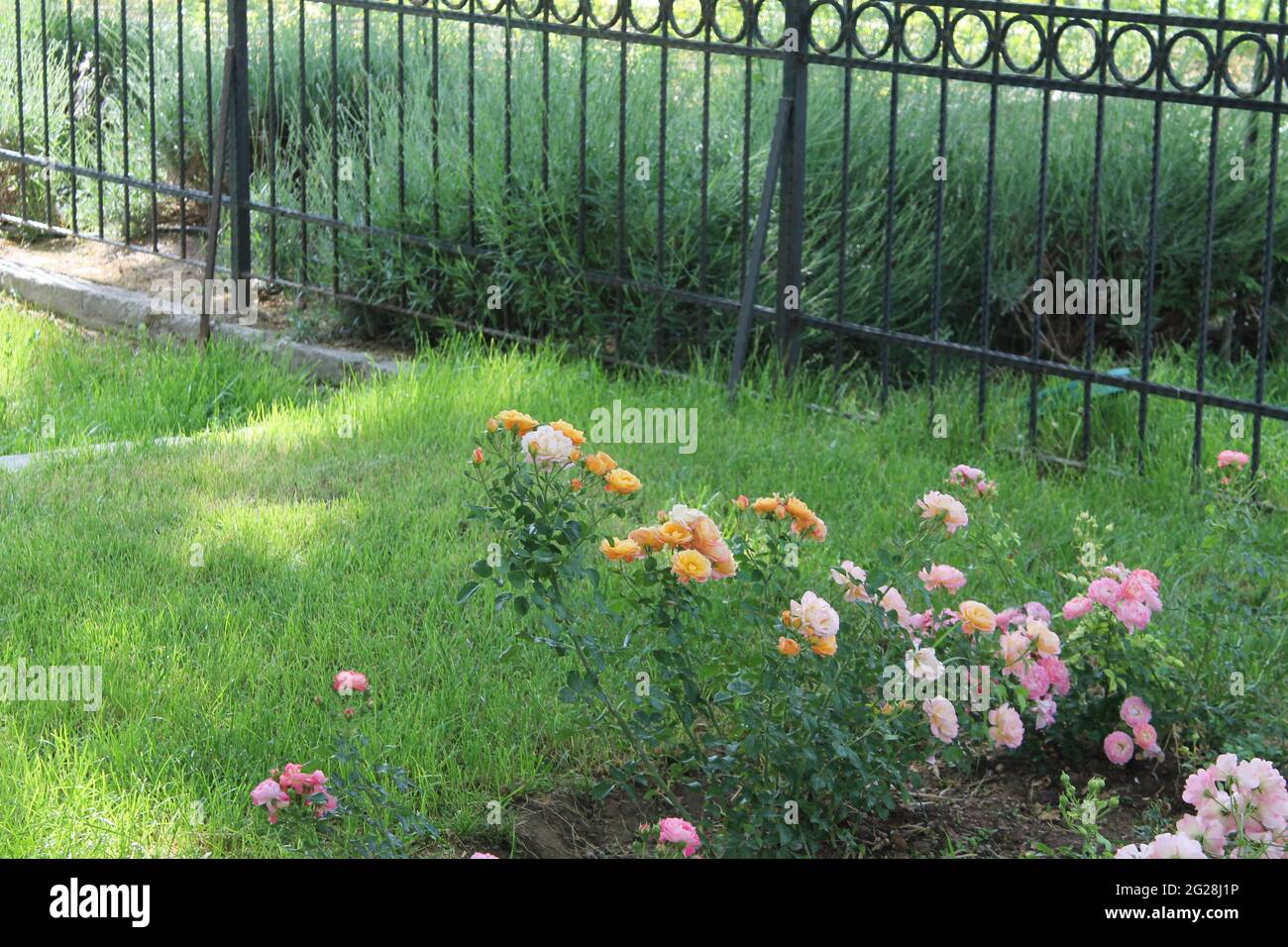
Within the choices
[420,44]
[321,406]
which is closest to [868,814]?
[321,406]

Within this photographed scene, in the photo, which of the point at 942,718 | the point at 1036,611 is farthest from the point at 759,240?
the point at 942,718

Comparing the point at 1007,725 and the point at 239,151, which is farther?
the point at 239,151

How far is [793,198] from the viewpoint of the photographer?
5941 millimetres

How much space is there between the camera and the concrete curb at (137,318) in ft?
22.3

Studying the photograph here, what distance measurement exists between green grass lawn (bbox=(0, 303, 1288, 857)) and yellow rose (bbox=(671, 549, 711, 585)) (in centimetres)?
64

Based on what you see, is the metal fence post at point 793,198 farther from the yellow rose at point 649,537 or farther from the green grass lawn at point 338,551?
the yellow rose at point 649,537

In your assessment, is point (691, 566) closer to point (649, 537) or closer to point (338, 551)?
point (649, 537)
